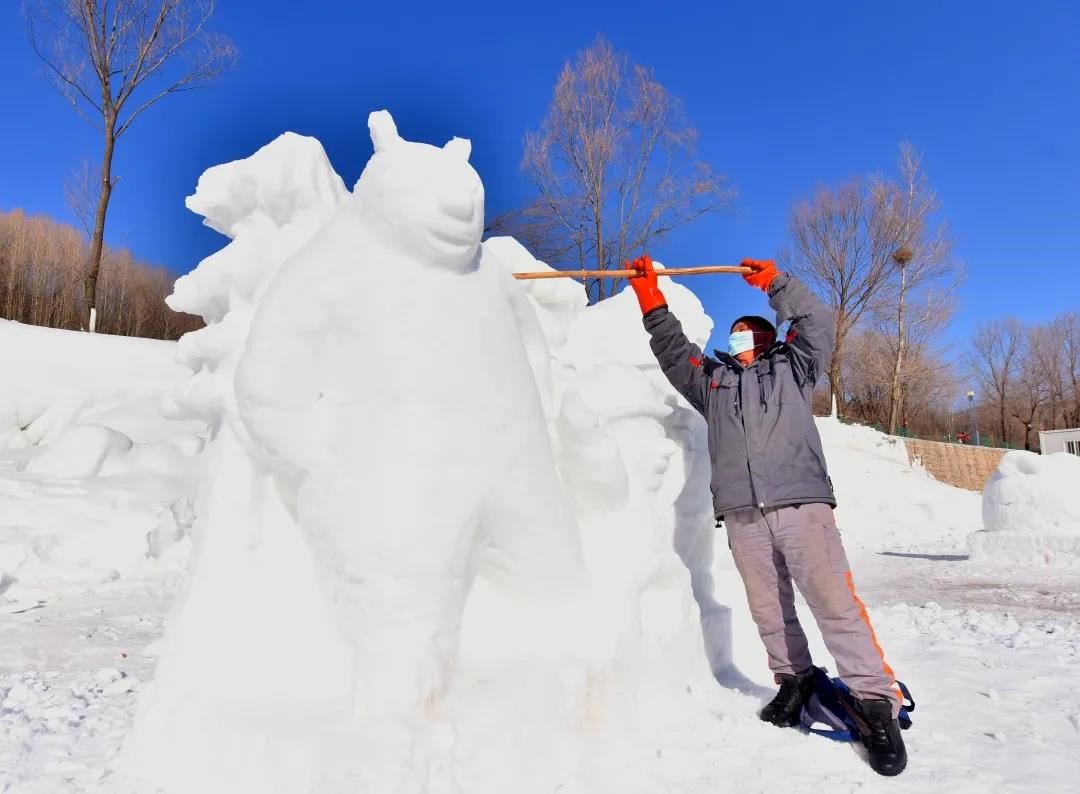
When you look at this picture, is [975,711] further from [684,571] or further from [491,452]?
[491,452]

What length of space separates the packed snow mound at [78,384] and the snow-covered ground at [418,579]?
18.8 feet

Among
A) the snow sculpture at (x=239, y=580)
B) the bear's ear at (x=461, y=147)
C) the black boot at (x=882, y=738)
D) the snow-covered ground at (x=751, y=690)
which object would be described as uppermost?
the bear's ear at (x=461, y=147)

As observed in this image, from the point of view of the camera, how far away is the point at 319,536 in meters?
1.88

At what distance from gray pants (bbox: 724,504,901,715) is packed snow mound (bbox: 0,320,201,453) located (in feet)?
22.1

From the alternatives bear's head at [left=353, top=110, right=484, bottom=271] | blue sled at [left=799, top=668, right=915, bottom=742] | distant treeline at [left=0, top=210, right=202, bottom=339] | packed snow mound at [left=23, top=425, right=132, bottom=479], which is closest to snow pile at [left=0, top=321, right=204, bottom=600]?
packed snow mound at [left=23, top=425, right=132, bottom=479]

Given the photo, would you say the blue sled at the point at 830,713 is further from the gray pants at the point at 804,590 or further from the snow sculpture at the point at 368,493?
the snow sculpture at the point at 368,493

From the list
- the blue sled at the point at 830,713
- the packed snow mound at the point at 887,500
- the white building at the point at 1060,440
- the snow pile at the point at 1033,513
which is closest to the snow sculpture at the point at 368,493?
the blue sled at the point at 830,713

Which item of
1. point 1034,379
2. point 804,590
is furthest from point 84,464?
point 1034,379

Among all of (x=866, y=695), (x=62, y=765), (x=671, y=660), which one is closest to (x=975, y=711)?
(x=866, y=695)

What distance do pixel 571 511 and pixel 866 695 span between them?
103 centimetres

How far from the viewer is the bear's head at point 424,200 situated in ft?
6.16

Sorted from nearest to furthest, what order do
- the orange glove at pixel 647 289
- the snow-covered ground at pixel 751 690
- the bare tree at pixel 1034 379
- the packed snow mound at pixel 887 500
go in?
the snow-covered ground at pixel 751 690 < the orange glove at pixel 647 289 < the packed snow mound at pixel 887 500 < the bare tree at pixel 1034 379

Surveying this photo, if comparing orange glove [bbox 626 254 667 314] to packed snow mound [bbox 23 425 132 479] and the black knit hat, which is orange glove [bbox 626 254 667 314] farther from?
packed snow mound [bbox 23 425 132 479]

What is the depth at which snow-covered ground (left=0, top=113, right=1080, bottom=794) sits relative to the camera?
5.80 feet
